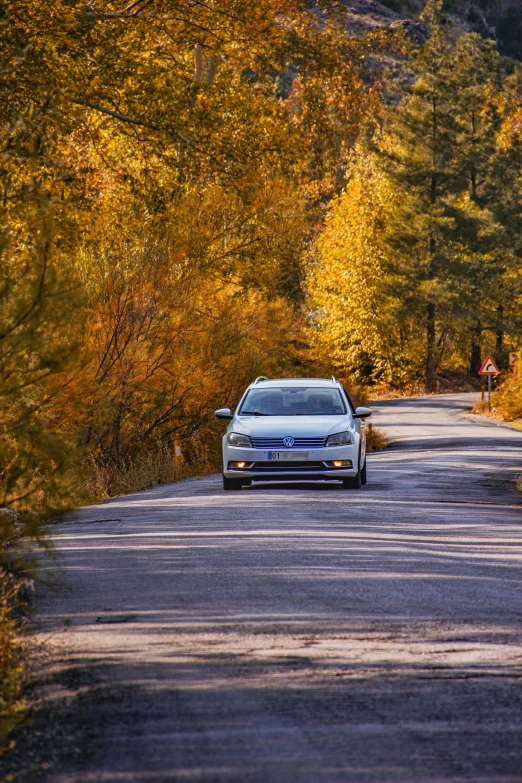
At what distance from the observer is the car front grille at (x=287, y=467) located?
1869 centimetres

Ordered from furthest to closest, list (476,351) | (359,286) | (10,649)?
(476,351), (359,286), (10,649)

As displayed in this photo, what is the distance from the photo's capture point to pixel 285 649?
7547 millimetres

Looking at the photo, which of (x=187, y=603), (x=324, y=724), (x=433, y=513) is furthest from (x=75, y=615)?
(x=433, y=513)

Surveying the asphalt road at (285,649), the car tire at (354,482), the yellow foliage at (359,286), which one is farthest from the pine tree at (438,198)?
the asphalt road at (285,649)

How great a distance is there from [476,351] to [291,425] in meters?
60.4

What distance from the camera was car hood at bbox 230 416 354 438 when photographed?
61.5 feet

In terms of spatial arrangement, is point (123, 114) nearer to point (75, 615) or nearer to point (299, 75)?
point (299, 75)

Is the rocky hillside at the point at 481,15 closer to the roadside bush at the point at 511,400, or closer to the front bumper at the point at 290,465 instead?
the roadside bush at the point at 511,400

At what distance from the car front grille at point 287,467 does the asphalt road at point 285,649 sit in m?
2.87

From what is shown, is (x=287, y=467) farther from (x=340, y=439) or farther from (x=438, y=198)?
(x=438, y=198)

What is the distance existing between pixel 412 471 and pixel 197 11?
8.97 metres

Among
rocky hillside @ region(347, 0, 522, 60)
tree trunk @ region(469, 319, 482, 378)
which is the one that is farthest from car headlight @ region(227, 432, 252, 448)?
rocky hillside @ region(347, 0, 522, 60)

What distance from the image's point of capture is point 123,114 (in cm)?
2162

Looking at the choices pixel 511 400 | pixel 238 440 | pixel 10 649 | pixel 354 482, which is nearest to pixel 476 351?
pixel 511 400
